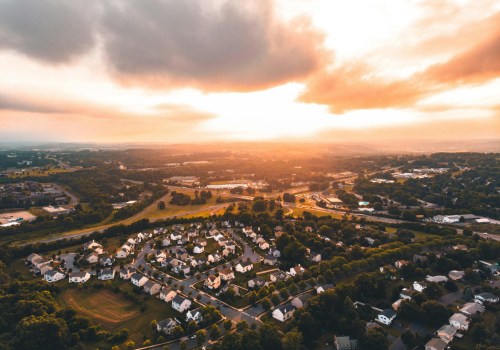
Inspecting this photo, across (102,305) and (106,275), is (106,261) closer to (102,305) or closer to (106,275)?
(106,275)

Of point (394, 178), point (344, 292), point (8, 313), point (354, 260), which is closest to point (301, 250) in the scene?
point (354, 260)

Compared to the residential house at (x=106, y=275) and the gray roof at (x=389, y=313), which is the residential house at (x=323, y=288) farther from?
the residential house at (x=106, y=275)

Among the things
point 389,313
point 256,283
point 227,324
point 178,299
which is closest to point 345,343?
point 389,313

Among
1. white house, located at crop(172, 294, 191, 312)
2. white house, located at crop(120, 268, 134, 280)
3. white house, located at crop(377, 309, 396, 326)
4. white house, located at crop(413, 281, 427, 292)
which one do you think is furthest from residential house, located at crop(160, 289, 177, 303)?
white house, located at crop(413, 281, 427, 292)

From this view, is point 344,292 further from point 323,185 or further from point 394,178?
point 394,178

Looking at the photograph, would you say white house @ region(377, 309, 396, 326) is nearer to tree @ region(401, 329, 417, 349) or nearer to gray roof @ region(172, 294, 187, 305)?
tree @ region(401, 329, 417, 349)

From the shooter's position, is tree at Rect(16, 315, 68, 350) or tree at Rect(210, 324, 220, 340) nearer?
tree at Rect(16, 315, 68, 350)
